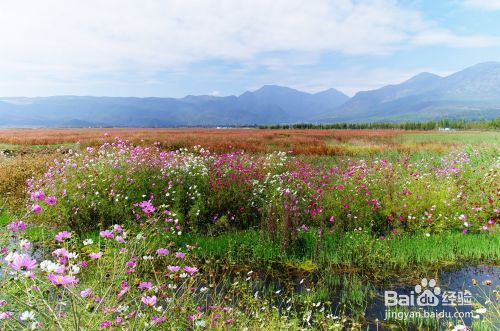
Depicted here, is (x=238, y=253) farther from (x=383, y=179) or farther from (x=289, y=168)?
(x=289, y=168)

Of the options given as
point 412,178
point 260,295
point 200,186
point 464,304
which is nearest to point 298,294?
point 260,295

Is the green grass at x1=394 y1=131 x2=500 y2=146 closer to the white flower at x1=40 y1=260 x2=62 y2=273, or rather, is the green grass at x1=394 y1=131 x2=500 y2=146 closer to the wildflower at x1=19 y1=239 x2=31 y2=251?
the wildflower at x1=19 y1=239 x2=31 y2=251

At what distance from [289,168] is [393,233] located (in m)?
6.75

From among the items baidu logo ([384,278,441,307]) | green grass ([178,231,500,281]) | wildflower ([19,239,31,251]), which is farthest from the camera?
green grass ([178,231,500,281])

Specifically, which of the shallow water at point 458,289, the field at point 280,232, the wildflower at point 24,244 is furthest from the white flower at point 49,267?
the shallow water at point 458,289

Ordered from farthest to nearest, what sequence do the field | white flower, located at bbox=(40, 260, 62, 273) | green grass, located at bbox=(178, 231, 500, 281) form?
1. green grass, located at bbox=(178, 231, 500, 281)
2. the field
3. white flower, located at bbox=(40, 260, 62, 273)

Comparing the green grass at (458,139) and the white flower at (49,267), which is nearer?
the white flower at (49,267)

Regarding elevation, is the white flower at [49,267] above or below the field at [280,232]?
above

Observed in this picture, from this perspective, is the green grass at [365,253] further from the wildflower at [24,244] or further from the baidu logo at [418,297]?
the wildflower at [24,244]

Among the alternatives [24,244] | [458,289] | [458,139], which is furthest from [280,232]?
[458,139]

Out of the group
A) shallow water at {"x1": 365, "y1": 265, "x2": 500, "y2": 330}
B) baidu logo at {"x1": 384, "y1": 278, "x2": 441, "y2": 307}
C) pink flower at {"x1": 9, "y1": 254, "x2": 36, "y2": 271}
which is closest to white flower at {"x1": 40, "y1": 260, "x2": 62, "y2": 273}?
pink flower at {"x1": 9, "y1": 254, "x2": 36, "y2": 271}

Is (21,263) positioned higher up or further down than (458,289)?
higher up

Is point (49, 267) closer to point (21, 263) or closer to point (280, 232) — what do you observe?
point (21, 263)

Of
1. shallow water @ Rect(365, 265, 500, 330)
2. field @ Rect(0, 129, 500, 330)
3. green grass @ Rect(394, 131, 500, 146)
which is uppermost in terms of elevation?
green grass @ Rect(394, 131, 500, 146)
